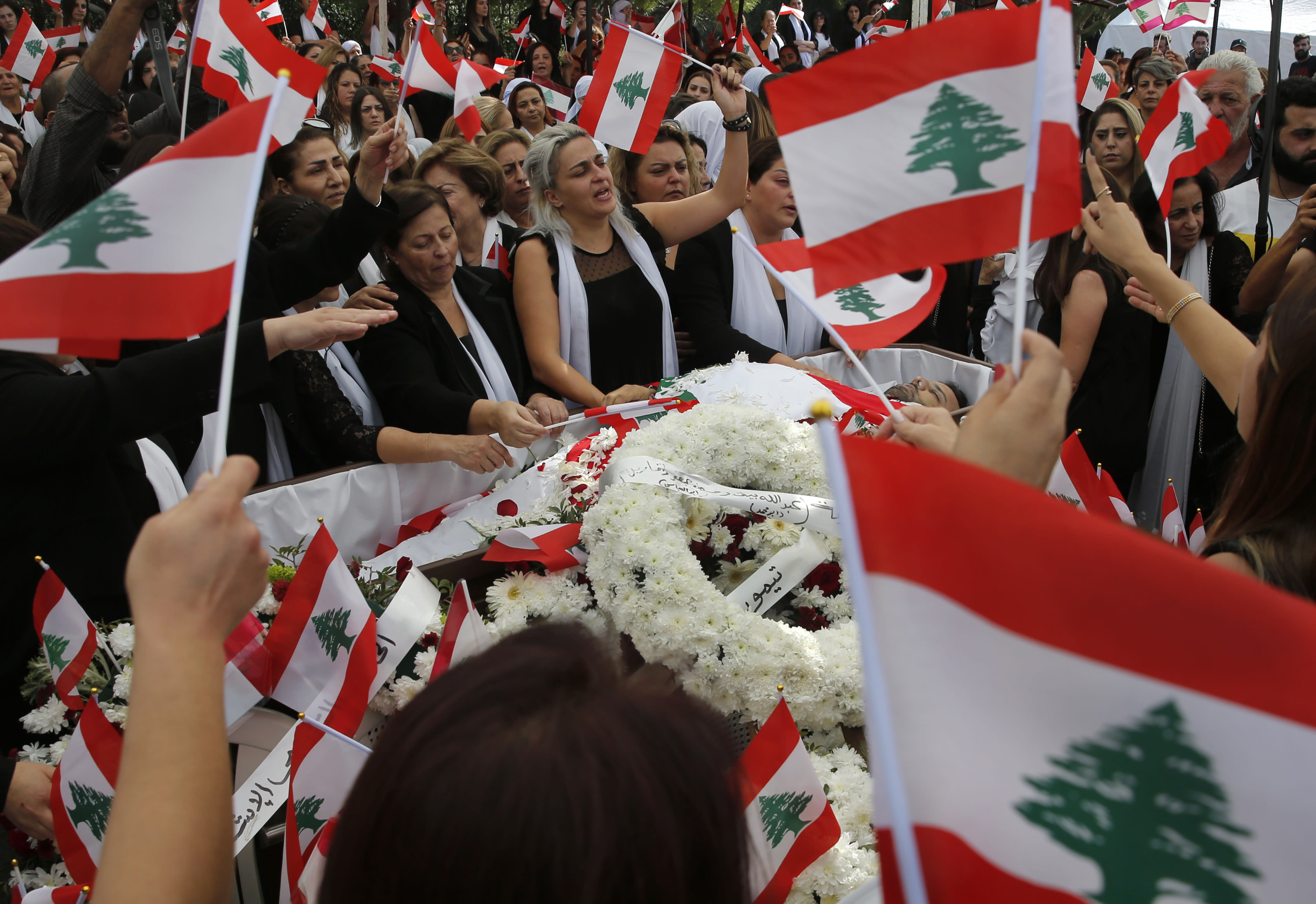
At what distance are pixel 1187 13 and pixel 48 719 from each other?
10206mm

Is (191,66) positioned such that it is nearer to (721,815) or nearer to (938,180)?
(938,180)

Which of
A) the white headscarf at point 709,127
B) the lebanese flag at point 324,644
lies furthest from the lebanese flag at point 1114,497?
the white headscarf at point 709,127

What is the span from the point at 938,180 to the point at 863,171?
12 centimetres

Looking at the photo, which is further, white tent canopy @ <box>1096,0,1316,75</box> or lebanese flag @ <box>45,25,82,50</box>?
white tent canopy @ <box>1096,0,1316,75</box>

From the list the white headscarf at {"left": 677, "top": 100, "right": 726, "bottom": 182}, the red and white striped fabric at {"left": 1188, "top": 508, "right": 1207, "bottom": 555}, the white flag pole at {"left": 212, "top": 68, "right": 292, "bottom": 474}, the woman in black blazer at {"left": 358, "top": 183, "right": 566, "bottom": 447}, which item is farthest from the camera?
the white headscarf at {"left": 677, "top": 100, "right": 726, "bottom": 182}

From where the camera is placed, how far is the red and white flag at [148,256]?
1.23 m

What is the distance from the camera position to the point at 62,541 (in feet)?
6.42

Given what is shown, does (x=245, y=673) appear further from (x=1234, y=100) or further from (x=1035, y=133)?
(x=1234, y=100)

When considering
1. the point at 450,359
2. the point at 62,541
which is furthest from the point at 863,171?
the point at 450,359

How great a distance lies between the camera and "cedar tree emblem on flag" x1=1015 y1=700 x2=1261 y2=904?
74cm

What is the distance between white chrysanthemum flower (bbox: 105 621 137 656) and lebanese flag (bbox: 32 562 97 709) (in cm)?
7

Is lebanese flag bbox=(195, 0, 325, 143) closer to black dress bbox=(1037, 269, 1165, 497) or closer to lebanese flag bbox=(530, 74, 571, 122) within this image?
black dress bbox=(1037, 269, 1165, 497)

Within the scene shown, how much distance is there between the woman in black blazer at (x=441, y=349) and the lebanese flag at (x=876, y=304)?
3.75 feet

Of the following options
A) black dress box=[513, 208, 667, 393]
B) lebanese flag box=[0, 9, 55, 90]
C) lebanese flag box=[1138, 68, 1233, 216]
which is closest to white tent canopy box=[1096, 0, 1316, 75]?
lebanese flag box=[1138, 68, 1233, 216]
